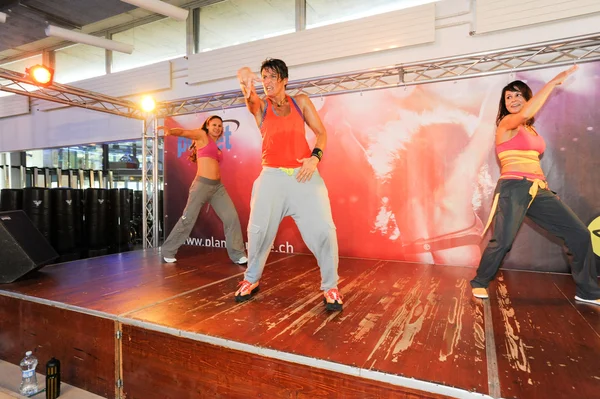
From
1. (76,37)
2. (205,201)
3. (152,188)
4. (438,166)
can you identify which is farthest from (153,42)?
(438,166)

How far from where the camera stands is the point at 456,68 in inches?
162

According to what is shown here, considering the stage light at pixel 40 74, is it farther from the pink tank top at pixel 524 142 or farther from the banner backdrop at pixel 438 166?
the pink tank top at pixel 524 142

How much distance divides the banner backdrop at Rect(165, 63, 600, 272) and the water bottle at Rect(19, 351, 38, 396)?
3045mm

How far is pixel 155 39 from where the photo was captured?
6.63 metres

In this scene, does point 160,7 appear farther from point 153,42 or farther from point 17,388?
point 17,388

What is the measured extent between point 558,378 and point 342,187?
319 cm

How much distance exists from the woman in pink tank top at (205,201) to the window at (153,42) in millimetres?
3052

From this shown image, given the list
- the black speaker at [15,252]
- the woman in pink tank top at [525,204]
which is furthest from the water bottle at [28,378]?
the woman in pink tank top at [525,204]

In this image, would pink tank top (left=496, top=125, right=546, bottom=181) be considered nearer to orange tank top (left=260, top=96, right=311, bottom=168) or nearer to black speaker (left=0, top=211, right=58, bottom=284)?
orange tank top (left=260, top=96, right=311, bottom=168)

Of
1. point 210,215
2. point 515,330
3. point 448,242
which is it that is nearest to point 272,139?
Result: point 515,330

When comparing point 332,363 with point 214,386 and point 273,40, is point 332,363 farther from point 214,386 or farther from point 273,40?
point 273,40

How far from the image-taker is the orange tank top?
239 centimetres

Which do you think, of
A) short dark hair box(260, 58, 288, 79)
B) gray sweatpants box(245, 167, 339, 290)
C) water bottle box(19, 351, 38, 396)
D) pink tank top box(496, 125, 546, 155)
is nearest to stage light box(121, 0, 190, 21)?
short dark hair box(260, 58, 288, 79)

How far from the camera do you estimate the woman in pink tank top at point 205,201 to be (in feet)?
13.4
